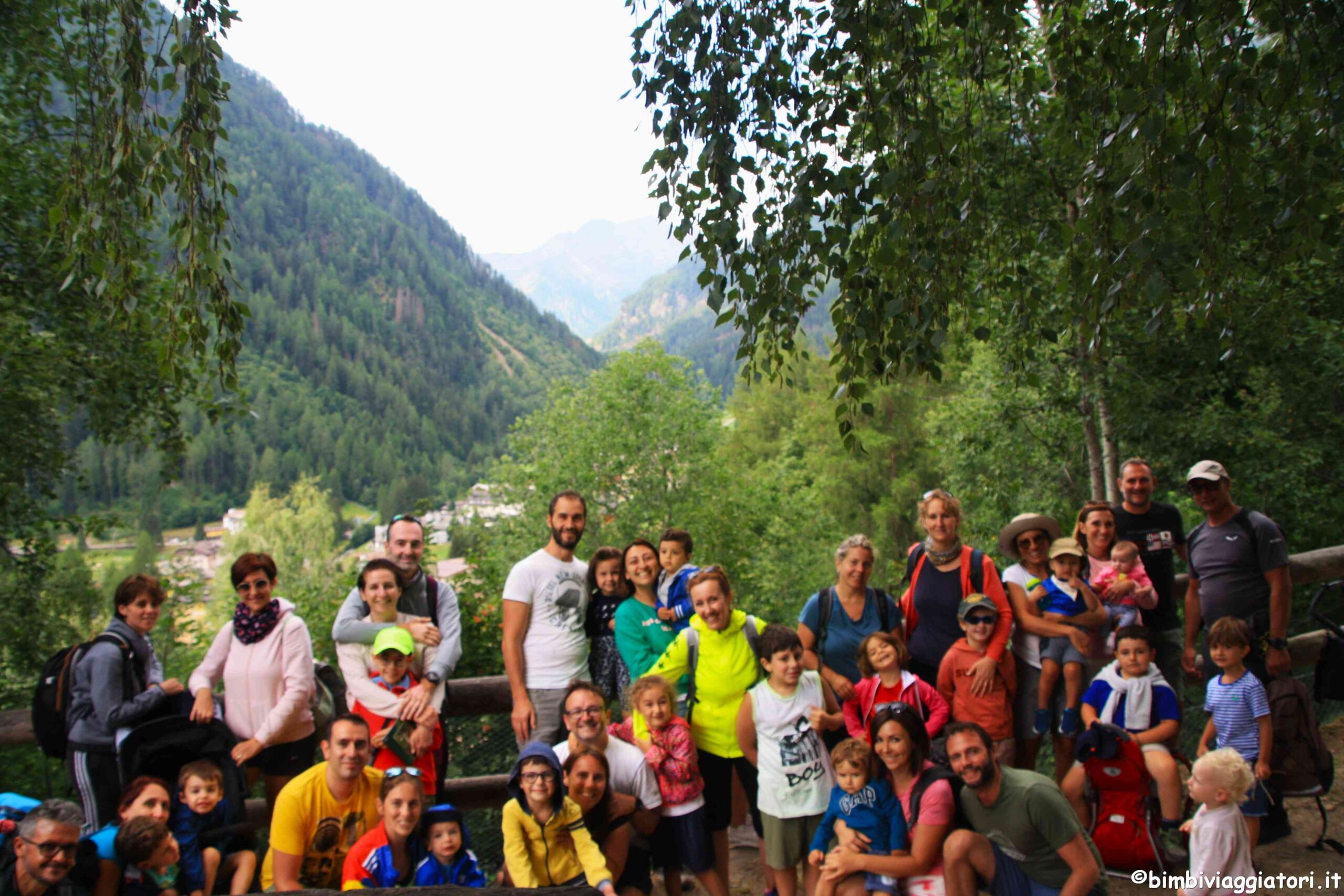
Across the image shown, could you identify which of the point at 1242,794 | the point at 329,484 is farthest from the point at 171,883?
the point at 329,484


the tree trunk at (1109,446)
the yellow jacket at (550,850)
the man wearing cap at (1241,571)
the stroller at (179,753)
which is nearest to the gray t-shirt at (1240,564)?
the man wearing cap at (1241,571)

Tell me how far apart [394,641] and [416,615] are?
0.33m

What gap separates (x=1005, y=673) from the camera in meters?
3.95

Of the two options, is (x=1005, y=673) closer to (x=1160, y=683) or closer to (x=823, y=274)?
(x=1160, y=683)

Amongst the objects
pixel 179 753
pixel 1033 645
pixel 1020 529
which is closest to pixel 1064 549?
pixel 1020 529

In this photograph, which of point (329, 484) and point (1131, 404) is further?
point (329, 484)

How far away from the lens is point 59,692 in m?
3.48

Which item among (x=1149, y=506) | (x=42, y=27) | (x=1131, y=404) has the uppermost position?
(x=42, y=27)

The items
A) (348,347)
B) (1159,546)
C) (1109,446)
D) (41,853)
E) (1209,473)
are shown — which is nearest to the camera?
(41,853)

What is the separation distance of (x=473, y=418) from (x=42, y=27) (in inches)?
5640

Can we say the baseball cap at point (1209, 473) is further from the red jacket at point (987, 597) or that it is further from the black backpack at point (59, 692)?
the black backpack at point (59, 692)

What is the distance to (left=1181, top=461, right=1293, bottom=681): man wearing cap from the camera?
164 inches

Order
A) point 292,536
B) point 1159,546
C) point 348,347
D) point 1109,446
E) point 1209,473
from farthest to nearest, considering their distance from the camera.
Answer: point 348,347
point 292,536
point 1109,446
point 1159,546
point 1209,473

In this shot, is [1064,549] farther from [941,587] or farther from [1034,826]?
[1034,826]
